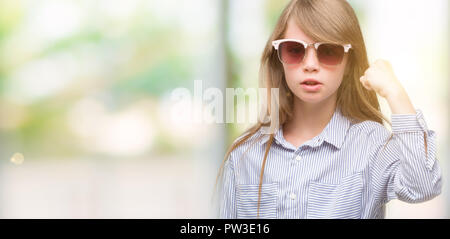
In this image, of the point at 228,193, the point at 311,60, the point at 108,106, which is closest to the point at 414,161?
the point at 311,60

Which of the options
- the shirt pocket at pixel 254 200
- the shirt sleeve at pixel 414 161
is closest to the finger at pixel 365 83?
the shirt sleeve at pixel 414 161

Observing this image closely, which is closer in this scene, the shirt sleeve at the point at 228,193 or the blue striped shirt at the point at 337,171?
the blue striped shirt at the point at 337,171

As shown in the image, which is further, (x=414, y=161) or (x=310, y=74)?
(x=310, y=74)

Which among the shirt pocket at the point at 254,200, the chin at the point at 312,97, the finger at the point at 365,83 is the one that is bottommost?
the shirt pocket at the point at 254,200

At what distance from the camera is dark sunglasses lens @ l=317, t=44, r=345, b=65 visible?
1.04 meters

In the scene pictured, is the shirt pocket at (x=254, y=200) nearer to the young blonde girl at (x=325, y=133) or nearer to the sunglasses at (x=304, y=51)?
the young blonde girl at (x=325, y=133)

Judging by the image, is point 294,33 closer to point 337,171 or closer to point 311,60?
point 311,60

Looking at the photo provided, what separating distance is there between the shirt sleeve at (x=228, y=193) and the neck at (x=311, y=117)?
0.53 ft

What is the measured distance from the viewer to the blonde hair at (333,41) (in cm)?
105

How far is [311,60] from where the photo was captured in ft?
3.41

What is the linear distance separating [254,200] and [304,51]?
0.34 meters

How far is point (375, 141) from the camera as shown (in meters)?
1.05

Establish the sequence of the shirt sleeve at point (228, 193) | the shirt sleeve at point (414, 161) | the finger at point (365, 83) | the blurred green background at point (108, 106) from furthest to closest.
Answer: the blurred green background at point (108, 106)
the shirt sleeve at point (228, 193)
the finger at point (365, 83)
the shirt sleeve at point (414, 161)
